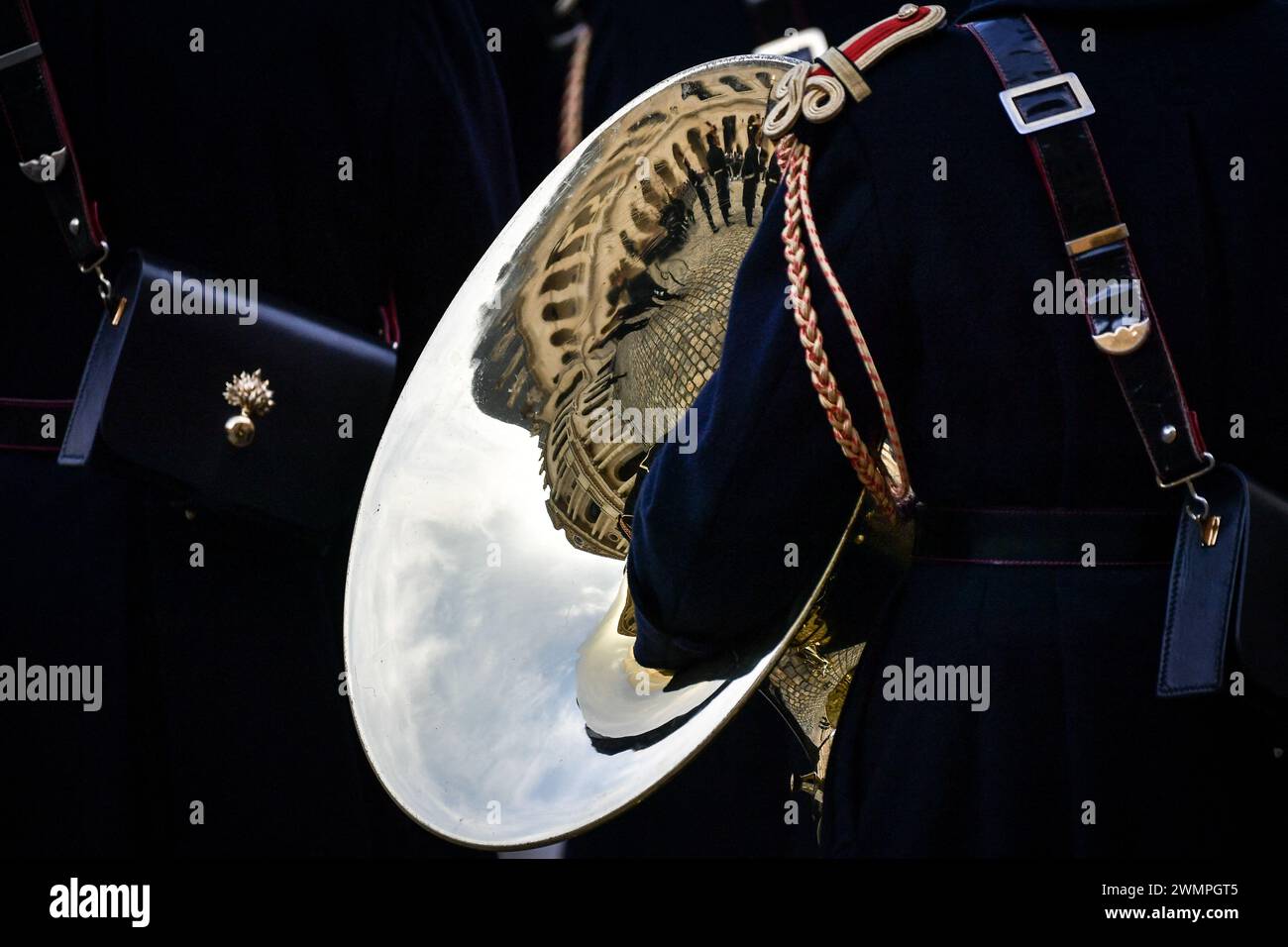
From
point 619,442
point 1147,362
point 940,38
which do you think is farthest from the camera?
point 619,442

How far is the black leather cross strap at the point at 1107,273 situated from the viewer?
1530 mm

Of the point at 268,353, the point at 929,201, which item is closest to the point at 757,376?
the point at 929,201

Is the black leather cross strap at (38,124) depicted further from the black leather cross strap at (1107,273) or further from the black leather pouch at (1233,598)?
the black leather pouch at (1233,598)

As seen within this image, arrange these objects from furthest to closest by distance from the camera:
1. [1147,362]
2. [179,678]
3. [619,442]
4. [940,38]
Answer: [179,678], [619,442], [940,38], [1147,362]

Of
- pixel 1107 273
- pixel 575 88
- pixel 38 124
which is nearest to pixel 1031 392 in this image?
pixel 1107 273

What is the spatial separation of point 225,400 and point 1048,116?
3.86 feet

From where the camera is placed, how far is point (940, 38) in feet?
5.37

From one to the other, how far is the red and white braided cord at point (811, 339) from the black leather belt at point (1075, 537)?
111mm

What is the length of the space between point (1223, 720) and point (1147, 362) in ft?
1.20

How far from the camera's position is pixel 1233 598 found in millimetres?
1493

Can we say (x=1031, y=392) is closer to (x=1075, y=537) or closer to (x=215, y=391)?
(x=1075, y=537)

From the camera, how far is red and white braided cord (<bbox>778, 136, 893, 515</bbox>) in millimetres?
1563

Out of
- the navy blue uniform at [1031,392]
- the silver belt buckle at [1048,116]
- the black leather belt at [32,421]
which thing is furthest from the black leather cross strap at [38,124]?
the silver belt buckle at [1048,116]
